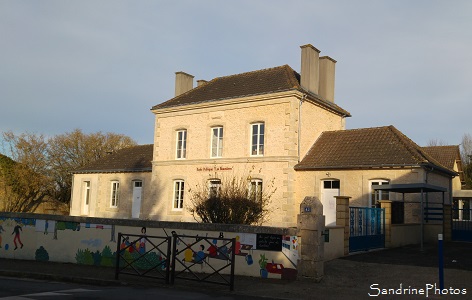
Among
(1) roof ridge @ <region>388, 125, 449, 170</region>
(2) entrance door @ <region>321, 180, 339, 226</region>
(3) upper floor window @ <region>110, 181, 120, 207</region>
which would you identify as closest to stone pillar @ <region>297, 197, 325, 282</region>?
(1) roof ridge @ <region>388, 125, 449, 170</region>

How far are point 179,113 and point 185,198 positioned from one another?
15.6ft

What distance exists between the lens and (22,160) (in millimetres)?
33125

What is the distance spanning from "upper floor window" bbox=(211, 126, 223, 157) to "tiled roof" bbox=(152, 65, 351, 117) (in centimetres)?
159

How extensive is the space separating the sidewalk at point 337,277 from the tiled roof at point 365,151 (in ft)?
19.9

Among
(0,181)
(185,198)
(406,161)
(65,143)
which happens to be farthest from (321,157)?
(65,143)

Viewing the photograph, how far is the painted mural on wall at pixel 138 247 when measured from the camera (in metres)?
10.7

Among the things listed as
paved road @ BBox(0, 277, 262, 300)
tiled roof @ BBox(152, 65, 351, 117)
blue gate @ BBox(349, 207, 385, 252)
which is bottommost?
paved road @ BBox(0, 277, 262, 300)

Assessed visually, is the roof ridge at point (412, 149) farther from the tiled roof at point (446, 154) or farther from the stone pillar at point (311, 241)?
the tiled roof at point (446, 154)

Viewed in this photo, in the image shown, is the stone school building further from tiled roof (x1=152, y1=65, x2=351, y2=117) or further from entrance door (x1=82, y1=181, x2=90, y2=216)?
entrance door (x1=82, y1=181, x2=90, y2=216)

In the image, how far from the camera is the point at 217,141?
955 inches

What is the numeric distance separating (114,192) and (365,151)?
16.2 meters

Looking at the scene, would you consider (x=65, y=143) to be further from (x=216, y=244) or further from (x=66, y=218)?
(x=216, y=244)

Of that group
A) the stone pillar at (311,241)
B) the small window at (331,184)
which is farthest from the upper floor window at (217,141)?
the stone pillar at (311,241)

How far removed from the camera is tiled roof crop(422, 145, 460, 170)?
33375 mm
